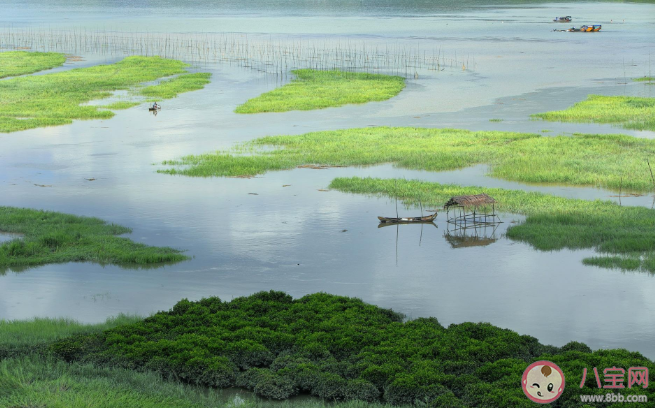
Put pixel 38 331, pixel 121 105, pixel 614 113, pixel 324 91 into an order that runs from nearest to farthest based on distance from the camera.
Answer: pixel 38 331 → pixel 614 113 → pixel 121 105 → pixel 324 91

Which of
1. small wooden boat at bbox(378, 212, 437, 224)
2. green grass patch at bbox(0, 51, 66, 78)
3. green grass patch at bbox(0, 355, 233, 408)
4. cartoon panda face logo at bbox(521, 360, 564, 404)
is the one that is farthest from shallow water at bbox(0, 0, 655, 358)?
green grass patch at bbox(0, 51, 66, 78)

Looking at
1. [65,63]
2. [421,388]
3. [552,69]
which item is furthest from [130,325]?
[65,63]

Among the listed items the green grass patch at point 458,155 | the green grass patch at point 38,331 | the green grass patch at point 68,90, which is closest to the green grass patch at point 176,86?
the green grass patch at point 68,90

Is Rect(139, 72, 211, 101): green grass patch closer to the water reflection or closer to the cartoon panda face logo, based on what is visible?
the water reflection

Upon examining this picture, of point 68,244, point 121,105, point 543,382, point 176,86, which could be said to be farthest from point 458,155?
point 176,86

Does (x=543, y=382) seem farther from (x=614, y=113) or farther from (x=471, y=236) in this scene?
(x=614, y=113)

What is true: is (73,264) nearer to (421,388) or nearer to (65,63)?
(421,388)

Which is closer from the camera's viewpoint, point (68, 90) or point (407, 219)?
point (407, 219)
